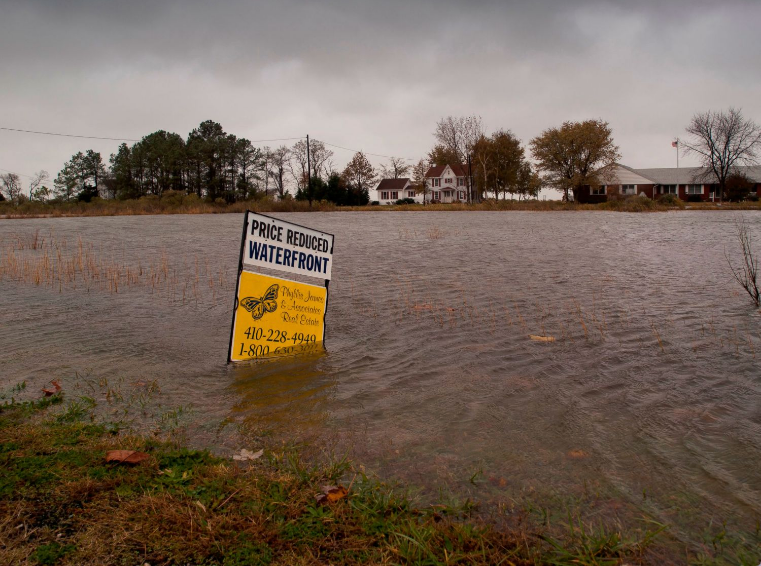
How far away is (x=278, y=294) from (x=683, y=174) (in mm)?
101814

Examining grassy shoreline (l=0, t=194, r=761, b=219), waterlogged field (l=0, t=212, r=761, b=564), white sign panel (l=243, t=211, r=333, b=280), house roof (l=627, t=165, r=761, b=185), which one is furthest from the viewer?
house roof (l=627, t=165, r=761, b=185)

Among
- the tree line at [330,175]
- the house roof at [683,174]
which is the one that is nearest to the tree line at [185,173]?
the tree line at [330,175]

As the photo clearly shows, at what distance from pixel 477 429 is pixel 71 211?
73.4 meters

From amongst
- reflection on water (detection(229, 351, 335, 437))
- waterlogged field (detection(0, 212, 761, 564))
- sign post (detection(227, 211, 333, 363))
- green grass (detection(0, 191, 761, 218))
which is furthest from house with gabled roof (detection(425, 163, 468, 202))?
reflection on water (detection(229, 351, 335, 437))

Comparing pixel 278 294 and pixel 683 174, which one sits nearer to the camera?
pixel 278 294

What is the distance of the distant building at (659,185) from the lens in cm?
8875

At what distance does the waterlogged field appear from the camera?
151 inches

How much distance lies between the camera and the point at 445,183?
12456 centimetres

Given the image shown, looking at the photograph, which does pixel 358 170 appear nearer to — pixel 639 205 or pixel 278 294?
pixel 639 205

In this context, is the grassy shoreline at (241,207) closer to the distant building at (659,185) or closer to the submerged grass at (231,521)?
the distant building at (659,185)

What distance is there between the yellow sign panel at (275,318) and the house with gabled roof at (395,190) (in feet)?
411

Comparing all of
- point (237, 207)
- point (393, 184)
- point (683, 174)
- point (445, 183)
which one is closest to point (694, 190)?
point (683, 174)

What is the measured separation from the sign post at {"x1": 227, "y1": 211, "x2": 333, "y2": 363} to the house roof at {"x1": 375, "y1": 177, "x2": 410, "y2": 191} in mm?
127134

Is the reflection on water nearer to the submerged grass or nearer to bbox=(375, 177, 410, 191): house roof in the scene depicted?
the submerged grass
